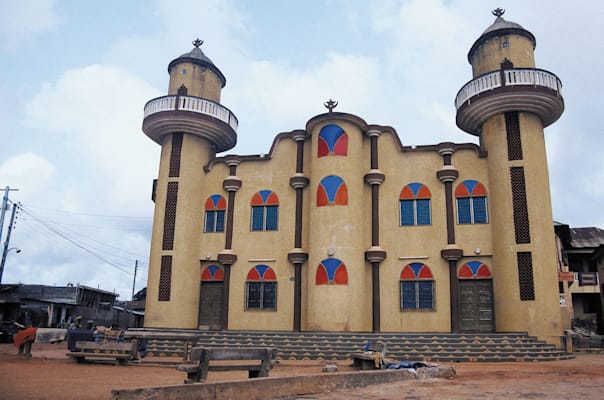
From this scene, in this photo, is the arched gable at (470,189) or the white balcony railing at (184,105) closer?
the arched gable at (470,189)

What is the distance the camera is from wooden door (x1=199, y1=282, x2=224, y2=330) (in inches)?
821

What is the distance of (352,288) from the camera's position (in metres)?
18.7

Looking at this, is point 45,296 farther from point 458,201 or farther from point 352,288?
point 458,201

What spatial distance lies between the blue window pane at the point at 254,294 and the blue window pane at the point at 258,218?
2278mm

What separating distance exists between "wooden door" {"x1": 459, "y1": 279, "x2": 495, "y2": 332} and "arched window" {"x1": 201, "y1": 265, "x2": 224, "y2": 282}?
31.1 ft

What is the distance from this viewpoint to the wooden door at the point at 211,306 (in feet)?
68.4

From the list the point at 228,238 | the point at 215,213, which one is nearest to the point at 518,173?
the point at 228,238

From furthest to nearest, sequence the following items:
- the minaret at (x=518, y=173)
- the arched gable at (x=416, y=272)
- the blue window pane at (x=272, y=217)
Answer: the blue window pane at (x=272, y=217)
the arched gable at (x=416, y=272)
the minaret at (x=518, y=173)

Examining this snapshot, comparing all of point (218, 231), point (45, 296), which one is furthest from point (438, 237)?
point (45, 296)

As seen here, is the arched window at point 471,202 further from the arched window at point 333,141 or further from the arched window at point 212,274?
the arched window at point 212,274

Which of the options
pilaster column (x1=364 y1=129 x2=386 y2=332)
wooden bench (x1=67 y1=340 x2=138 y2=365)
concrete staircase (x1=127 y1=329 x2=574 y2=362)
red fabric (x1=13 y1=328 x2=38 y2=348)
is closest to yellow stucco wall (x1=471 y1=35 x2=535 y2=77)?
pilaster column (x1=364 y1=129 x2=386 y2=332)

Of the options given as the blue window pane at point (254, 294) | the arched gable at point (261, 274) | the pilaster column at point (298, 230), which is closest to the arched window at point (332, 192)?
the pilaster column at point (298, 230)

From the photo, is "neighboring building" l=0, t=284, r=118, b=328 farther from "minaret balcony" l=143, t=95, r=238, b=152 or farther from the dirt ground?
the dirt ground

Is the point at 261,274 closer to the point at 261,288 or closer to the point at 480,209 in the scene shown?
the point at 261,288
